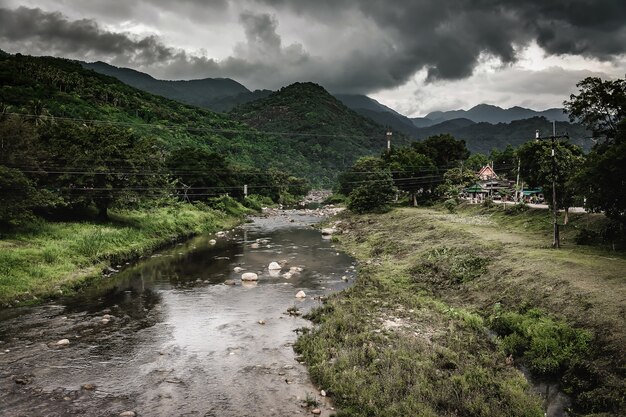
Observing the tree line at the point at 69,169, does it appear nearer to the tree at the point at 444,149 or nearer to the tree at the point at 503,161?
the tree at the point at 444,149

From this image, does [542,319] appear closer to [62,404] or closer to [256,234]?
[62,404]

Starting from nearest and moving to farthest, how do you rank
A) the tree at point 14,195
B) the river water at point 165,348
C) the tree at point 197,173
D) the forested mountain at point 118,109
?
1. the river water at point 165,348
2. the tree at point 14,195
3. the tree at point 197,173
4. the forested mountain at point 118,109

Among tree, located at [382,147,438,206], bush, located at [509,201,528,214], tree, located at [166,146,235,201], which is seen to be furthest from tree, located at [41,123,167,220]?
tree, located at [382,147,438,206]

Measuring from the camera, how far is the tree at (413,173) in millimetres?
80625

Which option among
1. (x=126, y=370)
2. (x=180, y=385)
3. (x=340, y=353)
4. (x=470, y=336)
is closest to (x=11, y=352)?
(x=126, y=370)

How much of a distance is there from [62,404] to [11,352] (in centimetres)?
667

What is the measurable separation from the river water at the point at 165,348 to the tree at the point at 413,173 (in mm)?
46852

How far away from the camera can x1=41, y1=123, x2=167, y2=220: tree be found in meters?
44.2

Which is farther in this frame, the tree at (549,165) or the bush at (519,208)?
the bush at (519,208)

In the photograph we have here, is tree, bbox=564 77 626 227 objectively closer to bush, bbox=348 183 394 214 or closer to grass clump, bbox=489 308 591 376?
grass clump, bbox=489 308 591 376

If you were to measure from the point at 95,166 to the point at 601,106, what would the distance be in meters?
47.7

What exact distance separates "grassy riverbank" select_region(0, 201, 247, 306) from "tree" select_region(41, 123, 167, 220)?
3517 mm

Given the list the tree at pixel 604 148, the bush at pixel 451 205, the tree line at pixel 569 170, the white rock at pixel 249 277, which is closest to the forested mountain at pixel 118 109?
the tree line at pixel 569 170

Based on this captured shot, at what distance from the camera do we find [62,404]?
15047 millimetres
